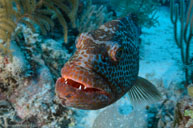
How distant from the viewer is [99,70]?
211 centimetres

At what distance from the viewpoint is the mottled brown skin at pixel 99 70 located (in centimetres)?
191

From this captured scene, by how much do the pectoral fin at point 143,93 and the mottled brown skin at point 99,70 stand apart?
21.4 inches

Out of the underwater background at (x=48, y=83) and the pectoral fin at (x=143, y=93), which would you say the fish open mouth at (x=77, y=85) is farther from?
the underwater background at (x=48, y=83)

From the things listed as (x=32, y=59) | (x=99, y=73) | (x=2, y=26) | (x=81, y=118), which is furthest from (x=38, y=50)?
(x=99, y=73)

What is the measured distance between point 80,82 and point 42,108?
7.77 feet

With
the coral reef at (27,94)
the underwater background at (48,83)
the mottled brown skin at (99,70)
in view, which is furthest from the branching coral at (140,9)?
the mottled brown skin at (99,70)

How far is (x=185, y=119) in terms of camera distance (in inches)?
114

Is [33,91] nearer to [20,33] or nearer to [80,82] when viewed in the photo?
[20,33]

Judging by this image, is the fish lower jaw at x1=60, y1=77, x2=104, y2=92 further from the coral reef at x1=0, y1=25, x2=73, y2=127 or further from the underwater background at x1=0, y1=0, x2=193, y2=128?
the coral reef at x1=0, y1=25, x2=73, y2=127

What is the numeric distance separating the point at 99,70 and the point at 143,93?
1.61 m

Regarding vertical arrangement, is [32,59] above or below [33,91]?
above

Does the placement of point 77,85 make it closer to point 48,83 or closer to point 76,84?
point 76,84

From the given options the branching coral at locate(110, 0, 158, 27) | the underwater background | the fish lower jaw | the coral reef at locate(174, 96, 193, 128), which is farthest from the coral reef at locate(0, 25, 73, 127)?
the branching coral at locate(110, 0, 158, 27)

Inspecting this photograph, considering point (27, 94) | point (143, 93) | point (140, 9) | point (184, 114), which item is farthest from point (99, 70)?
point (140, 9)
